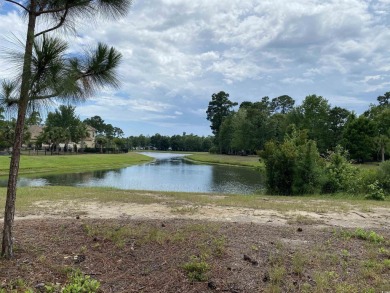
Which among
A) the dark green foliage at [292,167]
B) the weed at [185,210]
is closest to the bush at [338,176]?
the dark green foliage at [292,167]

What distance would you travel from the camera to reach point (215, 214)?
7.29m

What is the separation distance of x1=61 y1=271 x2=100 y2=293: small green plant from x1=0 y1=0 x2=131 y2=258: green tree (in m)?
1.07

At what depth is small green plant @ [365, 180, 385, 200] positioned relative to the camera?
39.0 ft

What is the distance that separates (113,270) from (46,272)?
739 mm

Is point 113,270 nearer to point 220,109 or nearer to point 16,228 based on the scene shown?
point 16,228

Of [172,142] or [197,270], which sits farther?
[172,142]

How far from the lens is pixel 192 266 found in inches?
150

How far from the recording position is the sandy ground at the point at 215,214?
6.59m

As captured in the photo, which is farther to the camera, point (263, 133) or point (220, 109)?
point (220, 109)

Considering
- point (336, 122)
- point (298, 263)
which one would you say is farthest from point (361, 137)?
point (298, 263)

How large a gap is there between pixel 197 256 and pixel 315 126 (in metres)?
52.2

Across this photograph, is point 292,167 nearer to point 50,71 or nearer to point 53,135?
point 50,71

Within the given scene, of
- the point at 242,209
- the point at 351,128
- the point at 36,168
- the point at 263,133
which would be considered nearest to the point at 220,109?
the point at 263,133

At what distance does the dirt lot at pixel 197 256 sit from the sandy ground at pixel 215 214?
53 centimetres
